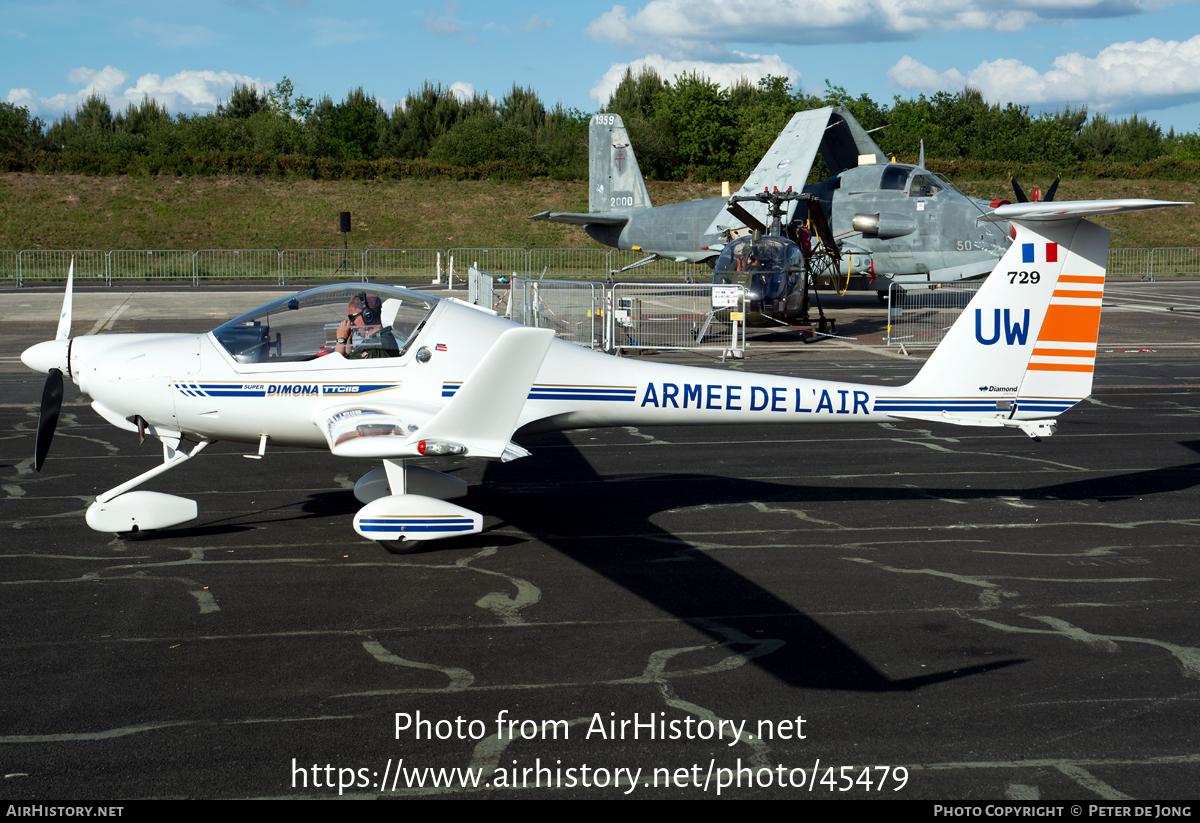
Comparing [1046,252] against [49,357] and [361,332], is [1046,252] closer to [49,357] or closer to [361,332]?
[361,332]

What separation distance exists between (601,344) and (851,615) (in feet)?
49.5

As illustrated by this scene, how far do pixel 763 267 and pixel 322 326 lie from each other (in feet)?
51.0

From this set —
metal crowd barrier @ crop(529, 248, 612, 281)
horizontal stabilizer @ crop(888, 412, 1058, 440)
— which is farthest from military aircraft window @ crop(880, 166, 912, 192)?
metal crowd barrier @ crop(529, 248, 612, 281)

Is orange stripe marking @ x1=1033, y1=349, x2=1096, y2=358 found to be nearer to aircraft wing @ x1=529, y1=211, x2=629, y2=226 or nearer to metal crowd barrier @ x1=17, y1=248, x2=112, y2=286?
aircraft wing @ x1=529, y1=211, x2=629, y2=226

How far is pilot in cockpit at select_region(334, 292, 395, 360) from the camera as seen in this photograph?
8547 millimetres

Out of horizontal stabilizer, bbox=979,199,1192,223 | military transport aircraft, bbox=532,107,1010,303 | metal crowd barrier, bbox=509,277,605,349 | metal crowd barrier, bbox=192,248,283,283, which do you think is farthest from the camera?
metal crowd barrier, bbox=192,248,283,283

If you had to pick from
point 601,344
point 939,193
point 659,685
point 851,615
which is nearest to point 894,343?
point 939,193

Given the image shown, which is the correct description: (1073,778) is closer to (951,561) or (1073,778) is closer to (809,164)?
(951,561)

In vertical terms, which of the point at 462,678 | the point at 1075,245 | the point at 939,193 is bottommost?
the point at 462,678

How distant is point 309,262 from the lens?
50906mm

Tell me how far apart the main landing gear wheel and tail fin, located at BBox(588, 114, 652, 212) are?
26.9 meters

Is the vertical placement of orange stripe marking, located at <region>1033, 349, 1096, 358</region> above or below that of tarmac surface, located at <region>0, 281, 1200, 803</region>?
above

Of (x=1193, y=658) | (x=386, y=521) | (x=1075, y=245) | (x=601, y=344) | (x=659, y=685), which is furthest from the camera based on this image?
(x=601, y=344)

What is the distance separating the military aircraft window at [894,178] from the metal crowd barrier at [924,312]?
2.74 m
